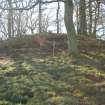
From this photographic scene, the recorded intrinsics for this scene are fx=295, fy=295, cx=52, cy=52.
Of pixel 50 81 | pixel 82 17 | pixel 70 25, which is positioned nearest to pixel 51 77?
pixel 50 81

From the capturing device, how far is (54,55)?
15039 mm

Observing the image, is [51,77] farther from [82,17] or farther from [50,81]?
[82,17]

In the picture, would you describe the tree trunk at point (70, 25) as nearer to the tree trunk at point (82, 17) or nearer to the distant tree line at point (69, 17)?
the distant tree line at point (69, 17)

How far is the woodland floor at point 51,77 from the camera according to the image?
29.9ft

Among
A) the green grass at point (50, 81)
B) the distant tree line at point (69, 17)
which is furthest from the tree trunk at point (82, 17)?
the green grass at point (50, 81)

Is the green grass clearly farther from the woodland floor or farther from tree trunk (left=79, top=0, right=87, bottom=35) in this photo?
tree trunk (left=79, top=0, right=87, bottom=35)

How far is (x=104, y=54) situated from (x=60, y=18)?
17872 mm

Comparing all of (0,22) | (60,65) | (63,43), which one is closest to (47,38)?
(63,43)

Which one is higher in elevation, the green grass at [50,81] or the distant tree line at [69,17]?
the distant tree line at [69,17]

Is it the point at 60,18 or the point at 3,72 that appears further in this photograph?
the point at 60,18

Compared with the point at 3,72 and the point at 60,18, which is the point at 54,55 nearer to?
the point at 3,72

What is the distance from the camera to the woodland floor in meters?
9.10

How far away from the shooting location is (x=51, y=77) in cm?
1130

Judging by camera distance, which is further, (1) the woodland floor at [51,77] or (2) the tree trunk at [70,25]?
(2) the tree trunk at [70,25]
